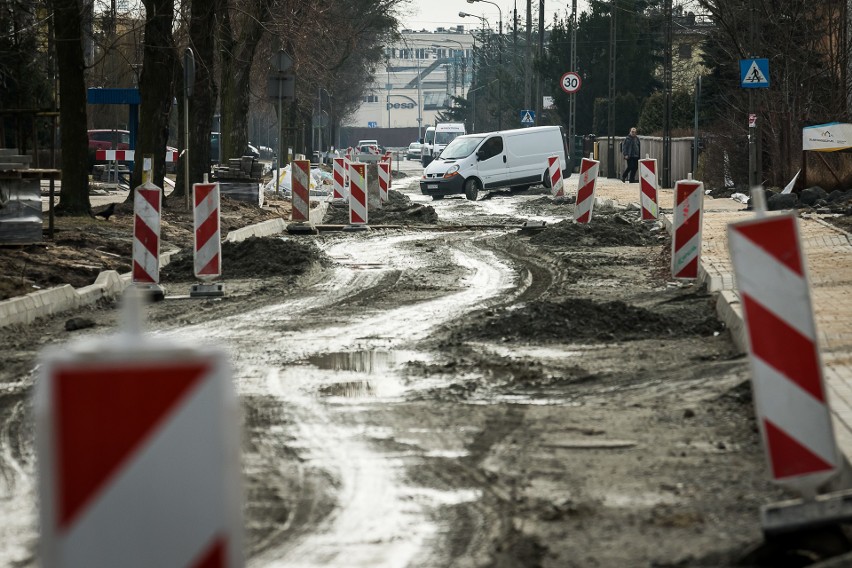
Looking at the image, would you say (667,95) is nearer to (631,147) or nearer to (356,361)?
(631,147)

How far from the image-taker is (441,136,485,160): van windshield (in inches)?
1672

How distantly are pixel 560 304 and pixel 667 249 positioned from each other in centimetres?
782

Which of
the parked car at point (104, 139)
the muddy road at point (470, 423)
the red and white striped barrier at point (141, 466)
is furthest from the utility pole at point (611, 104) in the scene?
the red and white striped barrier at point (141, 466)

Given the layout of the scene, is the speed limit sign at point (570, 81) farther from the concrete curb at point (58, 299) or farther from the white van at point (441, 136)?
the concrete curb at point (58, 299)

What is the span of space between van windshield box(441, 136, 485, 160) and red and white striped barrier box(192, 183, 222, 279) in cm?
2740

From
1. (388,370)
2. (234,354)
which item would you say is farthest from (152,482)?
(234,354)

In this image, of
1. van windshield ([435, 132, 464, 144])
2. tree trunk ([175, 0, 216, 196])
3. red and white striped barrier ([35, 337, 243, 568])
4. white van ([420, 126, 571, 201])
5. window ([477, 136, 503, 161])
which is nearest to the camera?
red and white striped barrier ([35, 337, 243, 568])

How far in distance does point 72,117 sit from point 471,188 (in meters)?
19.0

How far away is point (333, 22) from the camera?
166 ft

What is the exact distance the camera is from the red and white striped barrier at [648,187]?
2444 centimetres

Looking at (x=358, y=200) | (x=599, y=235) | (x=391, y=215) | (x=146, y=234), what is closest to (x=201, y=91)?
(x=391, y=215)

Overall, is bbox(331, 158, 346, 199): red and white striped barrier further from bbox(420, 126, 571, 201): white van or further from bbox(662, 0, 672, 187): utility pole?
bbox(662, 0, 672, 187): utility pole

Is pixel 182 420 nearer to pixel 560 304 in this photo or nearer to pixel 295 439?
pixel 295 439

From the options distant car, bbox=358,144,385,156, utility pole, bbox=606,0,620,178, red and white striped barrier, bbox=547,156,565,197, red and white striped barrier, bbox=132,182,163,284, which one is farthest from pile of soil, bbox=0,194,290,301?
distant car, bbox=358,144,385,156
